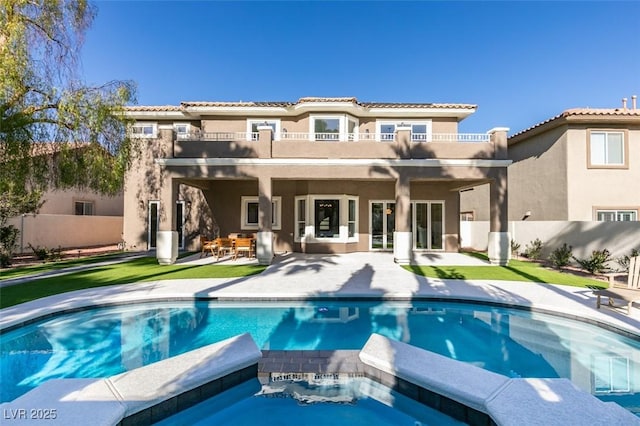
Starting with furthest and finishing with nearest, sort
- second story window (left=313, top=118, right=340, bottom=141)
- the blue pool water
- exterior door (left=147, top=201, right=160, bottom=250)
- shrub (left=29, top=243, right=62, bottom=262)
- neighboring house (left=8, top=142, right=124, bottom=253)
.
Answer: exterior door (left=147, top=201, right=160, bottom=250), second story window (left=313, top=118, right=340, bottom=141), neighboring house (left=8, top=142, right=124, bottom=253), shrub (left=29, top=243, right=62, bottom=262), the blue pool water

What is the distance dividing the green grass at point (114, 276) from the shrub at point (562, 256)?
516 inches

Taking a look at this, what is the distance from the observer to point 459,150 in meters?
14.7

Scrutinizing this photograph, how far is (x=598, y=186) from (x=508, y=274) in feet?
29.2

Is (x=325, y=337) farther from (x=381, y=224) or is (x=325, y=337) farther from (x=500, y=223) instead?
(x=381, y=224)

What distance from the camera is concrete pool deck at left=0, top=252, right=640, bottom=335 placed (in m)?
7.64

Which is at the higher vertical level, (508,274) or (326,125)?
(326,125)

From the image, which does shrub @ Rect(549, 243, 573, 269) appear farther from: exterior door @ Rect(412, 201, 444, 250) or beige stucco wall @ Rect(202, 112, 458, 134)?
beige stucco wall @ Rect(202, 112, 458, 134)

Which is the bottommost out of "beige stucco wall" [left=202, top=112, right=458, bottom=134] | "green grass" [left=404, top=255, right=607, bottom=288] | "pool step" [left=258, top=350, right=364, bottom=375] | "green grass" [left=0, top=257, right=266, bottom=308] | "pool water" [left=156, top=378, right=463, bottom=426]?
"pool water" [left=156, top=378, right=463, bottom=426]

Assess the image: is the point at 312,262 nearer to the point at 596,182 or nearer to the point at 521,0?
the point at 596,182

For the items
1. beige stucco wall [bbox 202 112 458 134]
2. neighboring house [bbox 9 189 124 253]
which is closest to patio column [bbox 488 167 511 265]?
beige stucco wall [bbox 202 112 458 134]

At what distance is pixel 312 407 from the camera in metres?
4.54

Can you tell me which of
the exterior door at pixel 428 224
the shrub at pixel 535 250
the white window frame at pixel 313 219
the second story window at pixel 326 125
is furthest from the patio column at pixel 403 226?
the shrub at pixel 535 250

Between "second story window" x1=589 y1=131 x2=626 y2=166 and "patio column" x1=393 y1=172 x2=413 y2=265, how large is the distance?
34.5 feet

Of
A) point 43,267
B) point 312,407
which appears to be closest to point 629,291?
point 312,407
